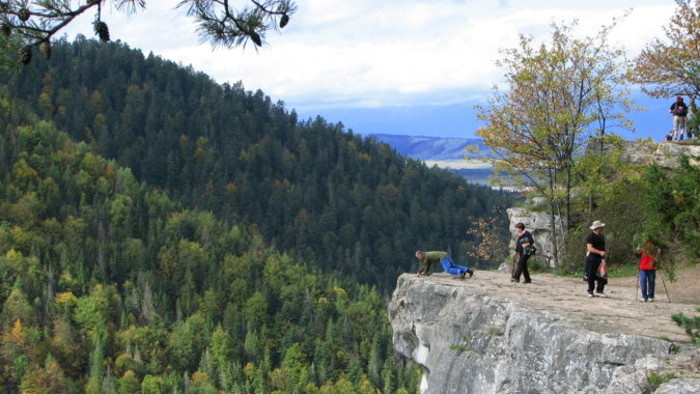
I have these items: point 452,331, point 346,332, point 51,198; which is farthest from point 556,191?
point 51,198

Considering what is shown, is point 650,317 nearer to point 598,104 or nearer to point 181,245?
point 598,104

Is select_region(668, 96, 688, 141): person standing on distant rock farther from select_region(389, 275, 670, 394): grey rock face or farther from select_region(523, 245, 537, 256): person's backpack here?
select_region(389, 275, 670, 394): grey rock face

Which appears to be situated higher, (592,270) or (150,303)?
(592,270)

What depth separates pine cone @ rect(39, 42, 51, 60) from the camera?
26.4 ft

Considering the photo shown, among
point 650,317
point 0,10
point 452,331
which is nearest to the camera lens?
point 0,10

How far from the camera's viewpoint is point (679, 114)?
1202 inches

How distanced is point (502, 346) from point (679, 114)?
15.8 m

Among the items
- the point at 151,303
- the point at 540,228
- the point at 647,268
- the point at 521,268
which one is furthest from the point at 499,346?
the point at 151,303

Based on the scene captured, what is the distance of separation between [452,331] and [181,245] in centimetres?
16660

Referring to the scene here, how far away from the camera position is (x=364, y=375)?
138m

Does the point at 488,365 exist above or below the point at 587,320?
below

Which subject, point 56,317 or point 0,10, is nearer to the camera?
point 0,10

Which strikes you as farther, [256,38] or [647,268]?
[647,268]

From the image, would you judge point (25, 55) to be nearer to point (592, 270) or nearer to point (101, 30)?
point (101, 30)
